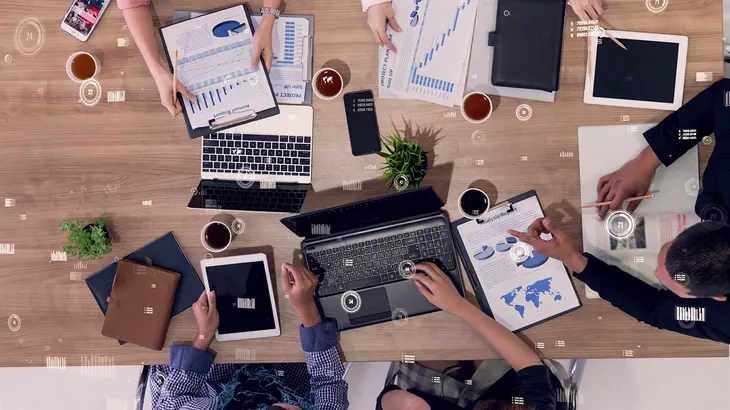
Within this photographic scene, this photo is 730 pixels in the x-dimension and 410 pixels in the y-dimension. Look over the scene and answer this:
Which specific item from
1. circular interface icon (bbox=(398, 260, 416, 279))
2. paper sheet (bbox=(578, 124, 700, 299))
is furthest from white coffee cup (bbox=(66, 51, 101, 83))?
paper sheet (bbox=(578, 124, 700, 299))

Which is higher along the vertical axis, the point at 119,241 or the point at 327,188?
the point at 327,188

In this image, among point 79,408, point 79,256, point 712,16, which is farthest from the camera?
point 79,408

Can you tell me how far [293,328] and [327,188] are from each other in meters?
0.46

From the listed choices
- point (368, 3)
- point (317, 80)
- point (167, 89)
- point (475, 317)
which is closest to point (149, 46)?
point (167, 89)

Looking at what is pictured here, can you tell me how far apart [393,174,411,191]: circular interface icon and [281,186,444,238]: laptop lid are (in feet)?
0.19

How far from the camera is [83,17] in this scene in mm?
1532

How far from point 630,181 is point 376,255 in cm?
78

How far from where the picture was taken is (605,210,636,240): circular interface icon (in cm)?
147

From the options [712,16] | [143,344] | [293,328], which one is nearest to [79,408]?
[143,344]

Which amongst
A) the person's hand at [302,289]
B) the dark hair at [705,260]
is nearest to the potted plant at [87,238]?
the person's hand at [302,289]

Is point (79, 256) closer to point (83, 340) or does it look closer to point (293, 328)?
point (83, 340)

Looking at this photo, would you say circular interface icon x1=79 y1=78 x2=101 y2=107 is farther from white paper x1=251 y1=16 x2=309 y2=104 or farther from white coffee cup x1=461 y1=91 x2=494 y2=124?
white coffee cup x1=461 y1=91 x2=494 y2=124

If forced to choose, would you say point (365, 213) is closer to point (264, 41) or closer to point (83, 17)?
point (264, 41)

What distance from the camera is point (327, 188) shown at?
1524 mm
